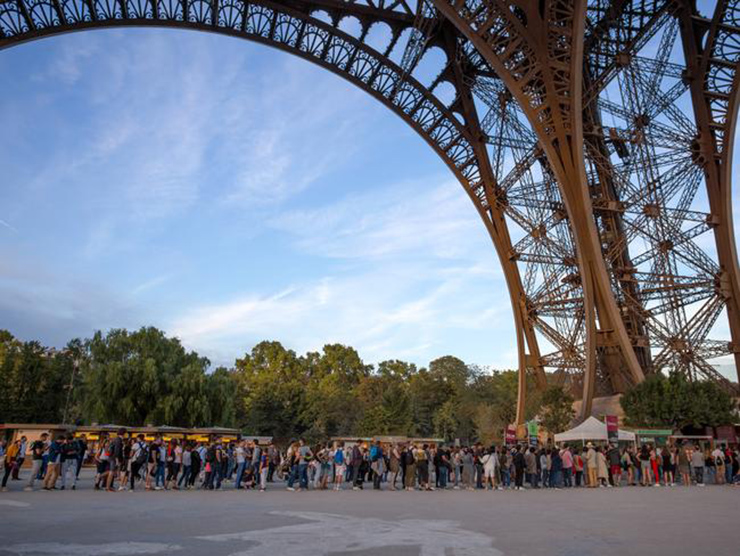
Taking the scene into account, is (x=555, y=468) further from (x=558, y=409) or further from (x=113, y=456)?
(x=113, y=456)

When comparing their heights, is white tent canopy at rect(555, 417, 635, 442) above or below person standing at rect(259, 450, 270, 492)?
above

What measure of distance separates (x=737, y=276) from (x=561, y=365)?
891 centimetres

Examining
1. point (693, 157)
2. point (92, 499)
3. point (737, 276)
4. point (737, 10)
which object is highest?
point (737, 10)

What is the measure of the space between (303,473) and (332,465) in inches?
63.0

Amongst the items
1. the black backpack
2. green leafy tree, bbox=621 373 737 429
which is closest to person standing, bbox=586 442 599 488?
green leafy tree, bbox=621 373 737 429

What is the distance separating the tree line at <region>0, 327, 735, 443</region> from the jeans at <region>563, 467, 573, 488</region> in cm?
756

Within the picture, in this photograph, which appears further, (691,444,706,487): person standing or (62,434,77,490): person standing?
(691,444,706,487): person standing

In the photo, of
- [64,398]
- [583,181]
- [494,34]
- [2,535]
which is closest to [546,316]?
A: [583,181]

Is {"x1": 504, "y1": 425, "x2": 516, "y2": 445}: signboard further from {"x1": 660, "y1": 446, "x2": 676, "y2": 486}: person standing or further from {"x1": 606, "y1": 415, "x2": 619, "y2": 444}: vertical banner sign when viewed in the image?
{"x1": 660, "y1": 446, "x2": 676, "y2": 486}: person standing

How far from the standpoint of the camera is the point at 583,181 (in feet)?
79.4

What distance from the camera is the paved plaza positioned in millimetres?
5758

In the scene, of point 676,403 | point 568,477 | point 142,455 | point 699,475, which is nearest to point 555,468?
point 568,477

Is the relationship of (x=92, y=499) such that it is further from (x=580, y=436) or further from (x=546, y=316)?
(x=546, y=316)

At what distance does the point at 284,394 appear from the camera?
5672 centimetres
